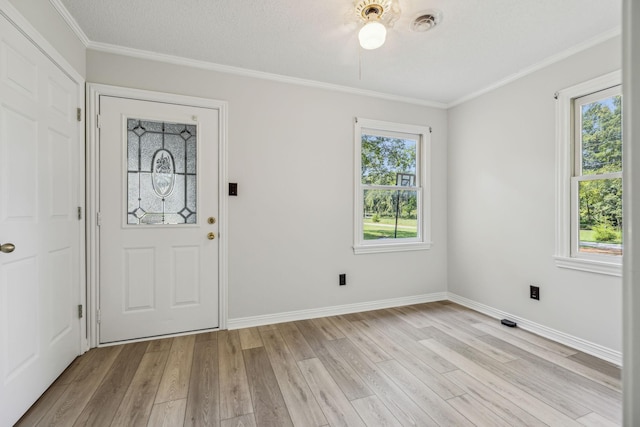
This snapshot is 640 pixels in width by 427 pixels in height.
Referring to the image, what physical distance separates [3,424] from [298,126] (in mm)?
2828

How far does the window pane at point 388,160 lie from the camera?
11.4 feet

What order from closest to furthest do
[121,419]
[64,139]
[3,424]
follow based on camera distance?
[3,424] → [121,419] → [64,139]

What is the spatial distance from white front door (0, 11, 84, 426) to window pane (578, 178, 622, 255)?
3.85 meters

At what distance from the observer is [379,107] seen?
3.46m

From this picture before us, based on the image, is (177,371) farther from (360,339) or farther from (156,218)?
(360,339)

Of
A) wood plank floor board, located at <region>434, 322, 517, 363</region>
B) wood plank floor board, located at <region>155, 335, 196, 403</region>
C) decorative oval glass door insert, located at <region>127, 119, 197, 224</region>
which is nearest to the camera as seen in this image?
wood plank floor board, located at <region>155, 335, 196, 403</region>

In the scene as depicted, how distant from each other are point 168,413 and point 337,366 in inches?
43.3

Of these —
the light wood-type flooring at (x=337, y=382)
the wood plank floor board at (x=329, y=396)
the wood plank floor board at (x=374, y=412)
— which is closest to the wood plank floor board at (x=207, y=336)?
the light wood-type flooring at (x=337, y=382)

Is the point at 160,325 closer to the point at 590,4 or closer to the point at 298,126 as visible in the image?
the point at 298,126

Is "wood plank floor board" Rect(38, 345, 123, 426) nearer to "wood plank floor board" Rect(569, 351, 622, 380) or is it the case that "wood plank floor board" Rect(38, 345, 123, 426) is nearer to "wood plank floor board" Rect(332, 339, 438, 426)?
"wood plank floor board" Rect(332, 339, 438, 426)

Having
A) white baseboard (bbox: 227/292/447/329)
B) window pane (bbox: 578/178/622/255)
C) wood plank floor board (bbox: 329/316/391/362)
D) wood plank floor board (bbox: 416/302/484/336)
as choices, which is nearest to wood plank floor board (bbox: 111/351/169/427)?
white baseboard (bbox: 227/292/447/329)

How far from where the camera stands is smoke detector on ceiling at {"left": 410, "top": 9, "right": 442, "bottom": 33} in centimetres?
205

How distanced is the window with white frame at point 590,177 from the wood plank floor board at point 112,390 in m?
3.43

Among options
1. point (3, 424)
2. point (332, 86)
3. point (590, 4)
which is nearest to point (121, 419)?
point (3, 424)
